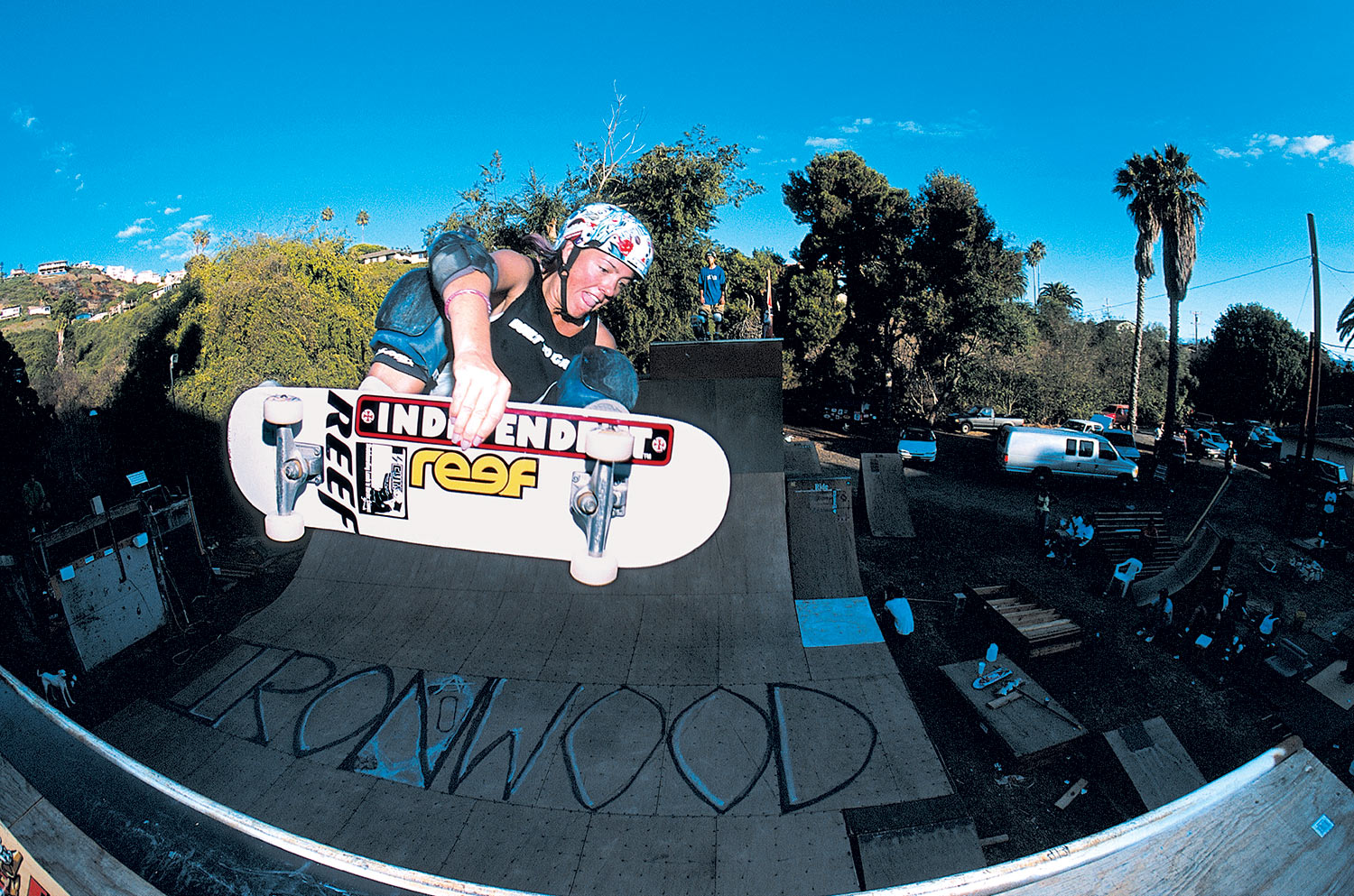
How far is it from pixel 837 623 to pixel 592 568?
4859mm

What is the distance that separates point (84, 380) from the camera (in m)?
22.5

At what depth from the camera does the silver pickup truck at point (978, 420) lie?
30.1 meters

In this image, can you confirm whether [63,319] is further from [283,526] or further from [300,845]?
[300,845]

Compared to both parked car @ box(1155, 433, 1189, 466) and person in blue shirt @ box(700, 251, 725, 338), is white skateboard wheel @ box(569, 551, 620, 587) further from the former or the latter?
parked car @ box(1155, 433, 1189, 466)

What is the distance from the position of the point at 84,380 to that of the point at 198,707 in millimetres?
23820

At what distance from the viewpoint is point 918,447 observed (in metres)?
22.1

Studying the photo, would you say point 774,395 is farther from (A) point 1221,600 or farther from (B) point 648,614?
(A) point 1221,600

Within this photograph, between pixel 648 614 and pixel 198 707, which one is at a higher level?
pixel 648 614

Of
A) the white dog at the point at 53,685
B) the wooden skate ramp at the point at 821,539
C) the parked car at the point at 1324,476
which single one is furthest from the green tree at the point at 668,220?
the parked car at the point at 1324,476

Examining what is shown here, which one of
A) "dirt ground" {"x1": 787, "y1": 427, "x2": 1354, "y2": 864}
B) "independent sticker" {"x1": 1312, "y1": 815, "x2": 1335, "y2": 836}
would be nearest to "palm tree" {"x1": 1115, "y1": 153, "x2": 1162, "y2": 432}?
"dirt ground" {"x1": 787, "y1": 427, "x2": 1354, "y2": 864}

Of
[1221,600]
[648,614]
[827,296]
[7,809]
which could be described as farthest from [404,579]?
[827,296]

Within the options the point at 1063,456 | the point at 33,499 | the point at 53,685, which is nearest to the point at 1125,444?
the point at 1063,456

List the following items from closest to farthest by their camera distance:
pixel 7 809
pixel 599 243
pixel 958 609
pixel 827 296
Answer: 1. pixel 7 809
2. pixel 599 243
3. pixel 958 609
4. pixel 827 296

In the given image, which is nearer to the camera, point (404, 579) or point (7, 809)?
point (7, 809)
